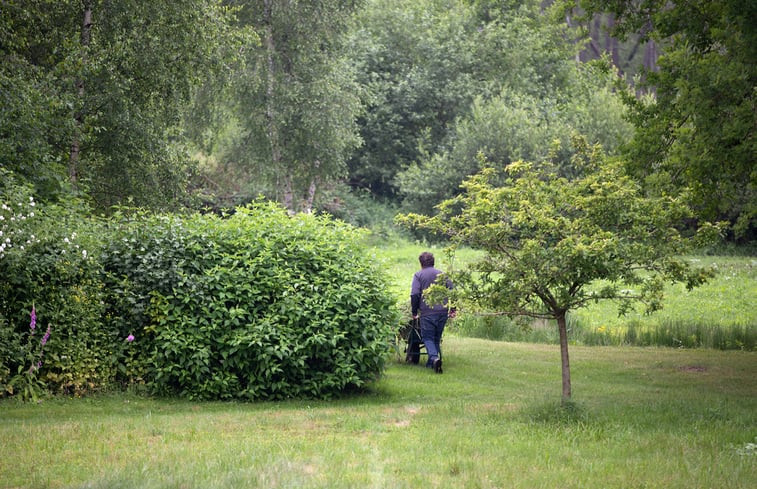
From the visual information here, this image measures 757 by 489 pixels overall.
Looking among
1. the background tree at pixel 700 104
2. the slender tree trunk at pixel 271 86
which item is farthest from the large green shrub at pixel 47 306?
the slender tree trunk at pixel 271 86

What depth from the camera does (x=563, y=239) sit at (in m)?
9.12

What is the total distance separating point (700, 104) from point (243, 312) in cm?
719

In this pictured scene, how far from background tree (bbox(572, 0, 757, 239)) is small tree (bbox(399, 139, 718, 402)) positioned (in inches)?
106

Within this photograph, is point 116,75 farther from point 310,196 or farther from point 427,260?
point 310,196

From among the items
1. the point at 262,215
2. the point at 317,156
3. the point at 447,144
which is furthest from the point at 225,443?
the point at 447,144

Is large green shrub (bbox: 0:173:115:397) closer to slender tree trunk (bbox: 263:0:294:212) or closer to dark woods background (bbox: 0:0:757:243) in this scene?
dark woods background (bbox: 0:0:757:243)

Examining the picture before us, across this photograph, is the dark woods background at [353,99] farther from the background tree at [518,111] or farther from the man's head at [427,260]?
the man's head at [427,260]

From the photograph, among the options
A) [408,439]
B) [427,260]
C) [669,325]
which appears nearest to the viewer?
[408,439]

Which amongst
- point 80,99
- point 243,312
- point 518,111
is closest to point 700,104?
point 243,312

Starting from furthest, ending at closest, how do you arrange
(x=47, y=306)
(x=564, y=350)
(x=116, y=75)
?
1. (x=116, y=75)
2. (x=47, y=306)
3. (x=564, y=350)

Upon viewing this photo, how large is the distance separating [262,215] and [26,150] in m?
4.47

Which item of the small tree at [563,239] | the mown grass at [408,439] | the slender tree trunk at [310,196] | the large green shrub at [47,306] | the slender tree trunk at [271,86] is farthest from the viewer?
the slender tree trunk at [310,196]

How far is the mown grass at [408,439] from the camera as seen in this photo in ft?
21.8

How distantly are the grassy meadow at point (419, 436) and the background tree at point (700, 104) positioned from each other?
10.7 ft
